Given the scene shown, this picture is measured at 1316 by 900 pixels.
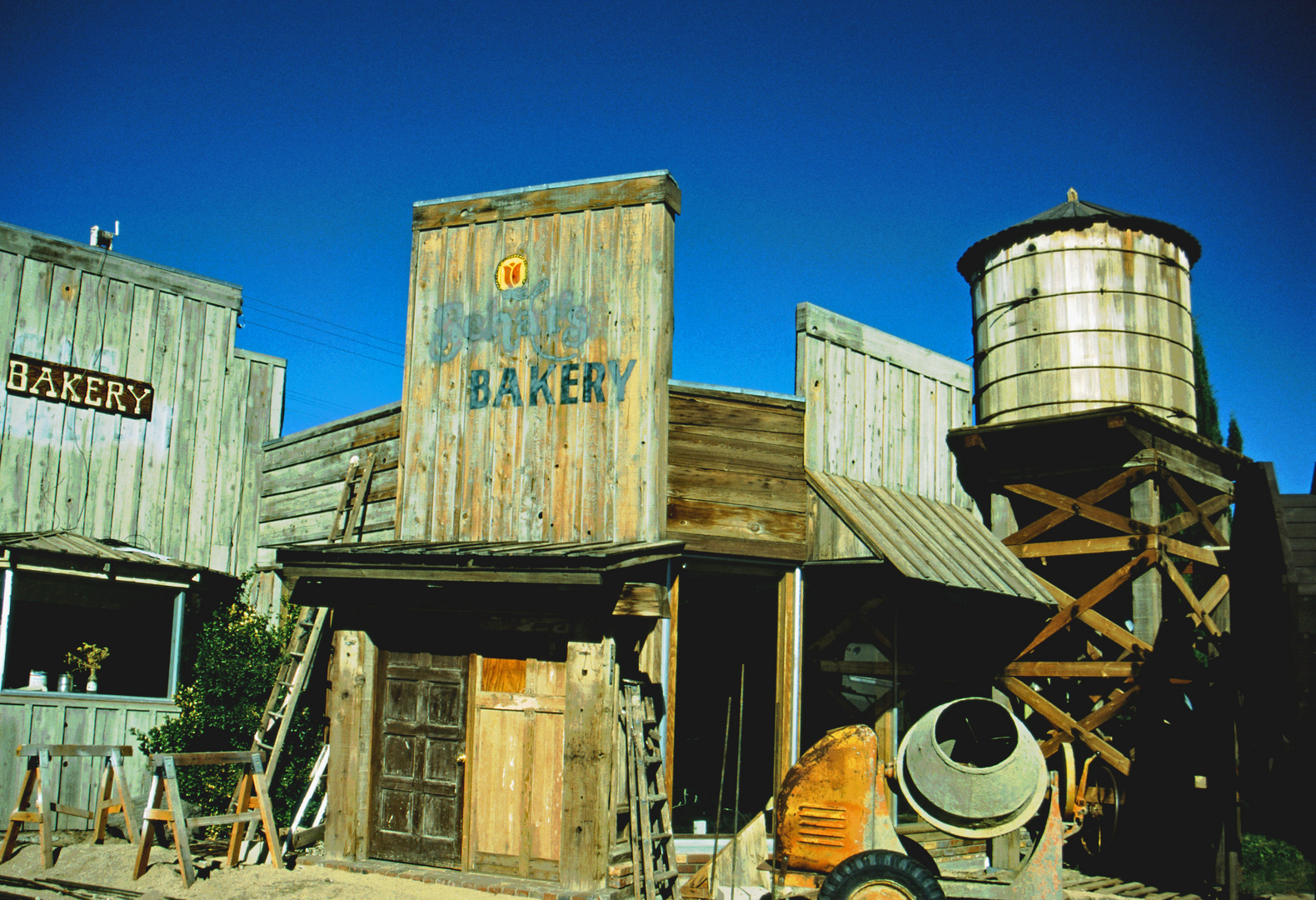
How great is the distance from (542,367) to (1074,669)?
23.8 feet

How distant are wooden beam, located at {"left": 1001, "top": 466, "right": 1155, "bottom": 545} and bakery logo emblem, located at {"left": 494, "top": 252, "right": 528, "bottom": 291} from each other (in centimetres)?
712

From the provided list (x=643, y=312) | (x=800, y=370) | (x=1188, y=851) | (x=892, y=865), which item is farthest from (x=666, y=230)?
(x=1188, y=851)

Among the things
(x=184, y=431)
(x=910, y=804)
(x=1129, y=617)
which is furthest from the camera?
(x=1129, y=617)

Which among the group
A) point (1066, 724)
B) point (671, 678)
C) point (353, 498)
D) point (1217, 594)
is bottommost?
point (1066, 724)

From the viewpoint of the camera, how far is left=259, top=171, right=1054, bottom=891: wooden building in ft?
33.0

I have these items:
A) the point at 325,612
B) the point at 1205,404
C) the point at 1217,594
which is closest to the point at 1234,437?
the point at 1205,404

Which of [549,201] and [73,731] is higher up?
[549,201]

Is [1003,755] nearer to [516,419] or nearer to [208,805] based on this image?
[516,419]

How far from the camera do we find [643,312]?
37.0 ft

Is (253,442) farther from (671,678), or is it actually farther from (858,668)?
(858,668)

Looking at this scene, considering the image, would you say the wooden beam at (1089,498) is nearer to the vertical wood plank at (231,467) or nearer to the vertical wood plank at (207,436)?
the vertical wood plank at (231,467)

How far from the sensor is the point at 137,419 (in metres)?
14.5

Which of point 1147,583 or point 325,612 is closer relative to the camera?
point 1147,583

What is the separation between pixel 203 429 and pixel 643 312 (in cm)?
742
